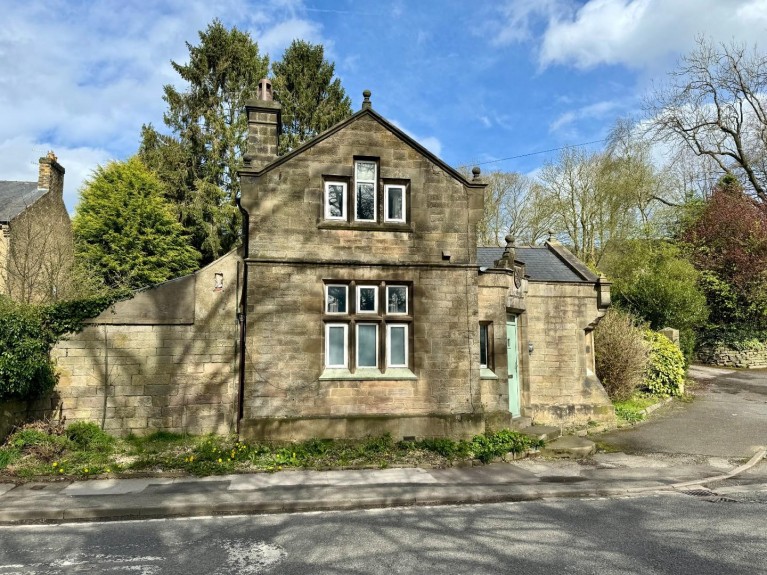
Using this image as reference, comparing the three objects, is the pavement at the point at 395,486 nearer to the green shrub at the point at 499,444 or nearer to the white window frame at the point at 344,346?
the green shrub at the point at 499,444

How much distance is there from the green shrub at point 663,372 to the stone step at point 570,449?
24.7ft

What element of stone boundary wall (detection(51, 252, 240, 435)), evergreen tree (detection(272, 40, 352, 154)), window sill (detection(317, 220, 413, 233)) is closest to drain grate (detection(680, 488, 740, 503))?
window sill (detection(317, 220, 413, 233))

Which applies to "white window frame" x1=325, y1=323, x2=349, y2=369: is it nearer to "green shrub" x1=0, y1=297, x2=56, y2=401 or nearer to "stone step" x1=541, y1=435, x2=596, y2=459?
"stone step" x1=541, y1=435, x2=596, y2=459

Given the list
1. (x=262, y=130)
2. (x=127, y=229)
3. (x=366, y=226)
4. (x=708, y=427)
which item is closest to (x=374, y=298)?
(x=366, y=226)

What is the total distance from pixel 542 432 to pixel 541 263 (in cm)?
604

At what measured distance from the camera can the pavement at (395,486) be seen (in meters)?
7.55

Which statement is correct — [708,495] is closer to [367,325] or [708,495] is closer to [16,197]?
[367,325]

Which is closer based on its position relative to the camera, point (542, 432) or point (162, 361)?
point (162, 361)

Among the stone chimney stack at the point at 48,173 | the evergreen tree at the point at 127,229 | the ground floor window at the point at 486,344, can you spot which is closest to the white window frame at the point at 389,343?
the ground floor window at the point at 486,344

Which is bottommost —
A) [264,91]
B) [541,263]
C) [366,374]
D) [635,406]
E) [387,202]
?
[635,406]

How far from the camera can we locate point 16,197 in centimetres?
2153

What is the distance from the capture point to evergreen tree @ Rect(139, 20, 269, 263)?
27938mm

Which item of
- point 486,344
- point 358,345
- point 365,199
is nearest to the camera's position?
point 358,345

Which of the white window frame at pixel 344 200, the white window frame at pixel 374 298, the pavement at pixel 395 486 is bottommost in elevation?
the pavement at pixel 395 486
